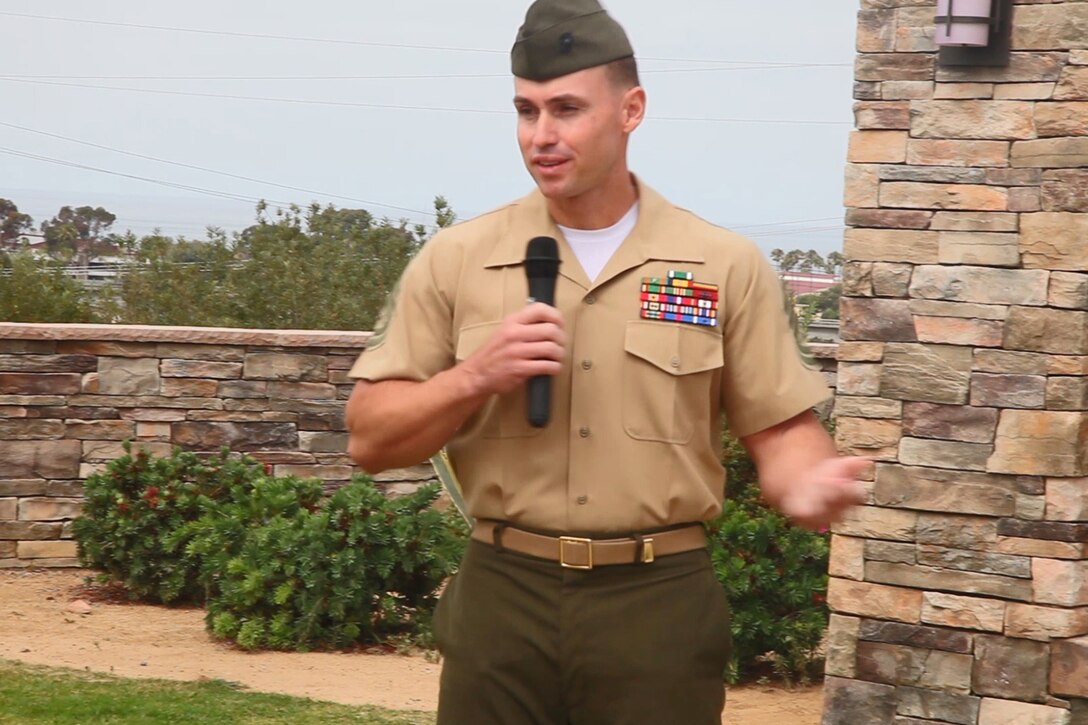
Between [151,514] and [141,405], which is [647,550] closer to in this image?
[151,514]

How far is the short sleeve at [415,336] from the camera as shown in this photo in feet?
10.4

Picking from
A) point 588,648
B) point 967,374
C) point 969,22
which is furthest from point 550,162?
point 967,374

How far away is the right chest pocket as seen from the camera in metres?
3.13

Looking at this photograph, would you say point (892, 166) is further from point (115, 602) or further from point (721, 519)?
point (115, 602)

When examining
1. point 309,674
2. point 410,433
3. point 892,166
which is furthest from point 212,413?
point 410,433

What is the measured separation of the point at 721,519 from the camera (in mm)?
7438

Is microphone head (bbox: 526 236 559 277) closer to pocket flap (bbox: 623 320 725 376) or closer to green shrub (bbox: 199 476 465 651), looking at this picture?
pocket flap (bbox: 623 320 725 376)

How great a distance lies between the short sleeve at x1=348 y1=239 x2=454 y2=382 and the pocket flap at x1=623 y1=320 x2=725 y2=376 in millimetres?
358

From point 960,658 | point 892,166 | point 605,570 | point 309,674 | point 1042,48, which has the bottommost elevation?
point 309,674

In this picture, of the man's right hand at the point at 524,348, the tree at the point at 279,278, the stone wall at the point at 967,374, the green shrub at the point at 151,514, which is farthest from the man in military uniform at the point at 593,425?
the tree at the point at 279,278

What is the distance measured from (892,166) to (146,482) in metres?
4.69

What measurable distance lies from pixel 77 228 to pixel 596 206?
14.1 m

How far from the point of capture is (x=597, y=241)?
10.7 ft

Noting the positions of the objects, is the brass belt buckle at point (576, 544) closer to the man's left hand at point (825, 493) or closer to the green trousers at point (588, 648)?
the green trousers at point (588, 648)
